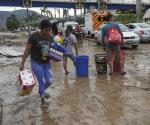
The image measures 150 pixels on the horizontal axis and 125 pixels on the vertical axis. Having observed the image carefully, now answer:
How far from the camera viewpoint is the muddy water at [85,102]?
8.17 m

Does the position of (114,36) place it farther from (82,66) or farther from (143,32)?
(143,32)

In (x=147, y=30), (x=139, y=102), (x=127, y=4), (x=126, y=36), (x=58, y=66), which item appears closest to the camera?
(x=139, y=102)

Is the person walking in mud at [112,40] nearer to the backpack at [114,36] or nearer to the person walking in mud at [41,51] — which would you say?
the backpack at [114,36]

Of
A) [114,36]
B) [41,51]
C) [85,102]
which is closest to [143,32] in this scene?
[114,36]

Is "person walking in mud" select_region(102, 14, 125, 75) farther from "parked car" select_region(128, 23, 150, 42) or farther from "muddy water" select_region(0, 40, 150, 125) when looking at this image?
"parked car" select_region(128, 23, 150, 42)

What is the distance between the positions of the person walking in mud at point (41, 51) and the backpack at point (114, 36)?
4.41 meters

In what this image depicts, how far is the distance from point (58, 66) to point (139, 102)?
24.7 ft

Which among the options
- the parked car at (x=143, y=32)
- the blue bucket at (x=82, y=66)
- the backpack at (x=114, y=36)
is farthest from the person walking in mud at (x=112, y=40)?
the parked car at (x=143, y=32)

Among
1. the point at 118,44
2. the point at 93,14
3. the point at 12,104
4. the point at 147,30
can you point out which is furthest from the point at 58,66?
the point at 93,14

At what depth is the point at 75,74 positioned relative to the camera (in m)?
14.2

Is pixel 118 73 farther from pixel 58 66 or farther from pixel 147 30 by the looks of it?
pixel 147 30

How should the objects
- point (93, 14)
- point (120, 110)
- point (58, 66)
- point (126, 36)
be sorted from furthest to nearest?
point (93, 14), point (126, 36), point (58, 66), point (120, 110)

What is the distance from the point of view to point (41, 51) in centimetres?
919

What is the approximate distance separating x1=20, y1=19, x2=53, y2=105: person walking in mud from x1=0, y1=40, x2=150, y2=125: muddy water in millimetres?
697
